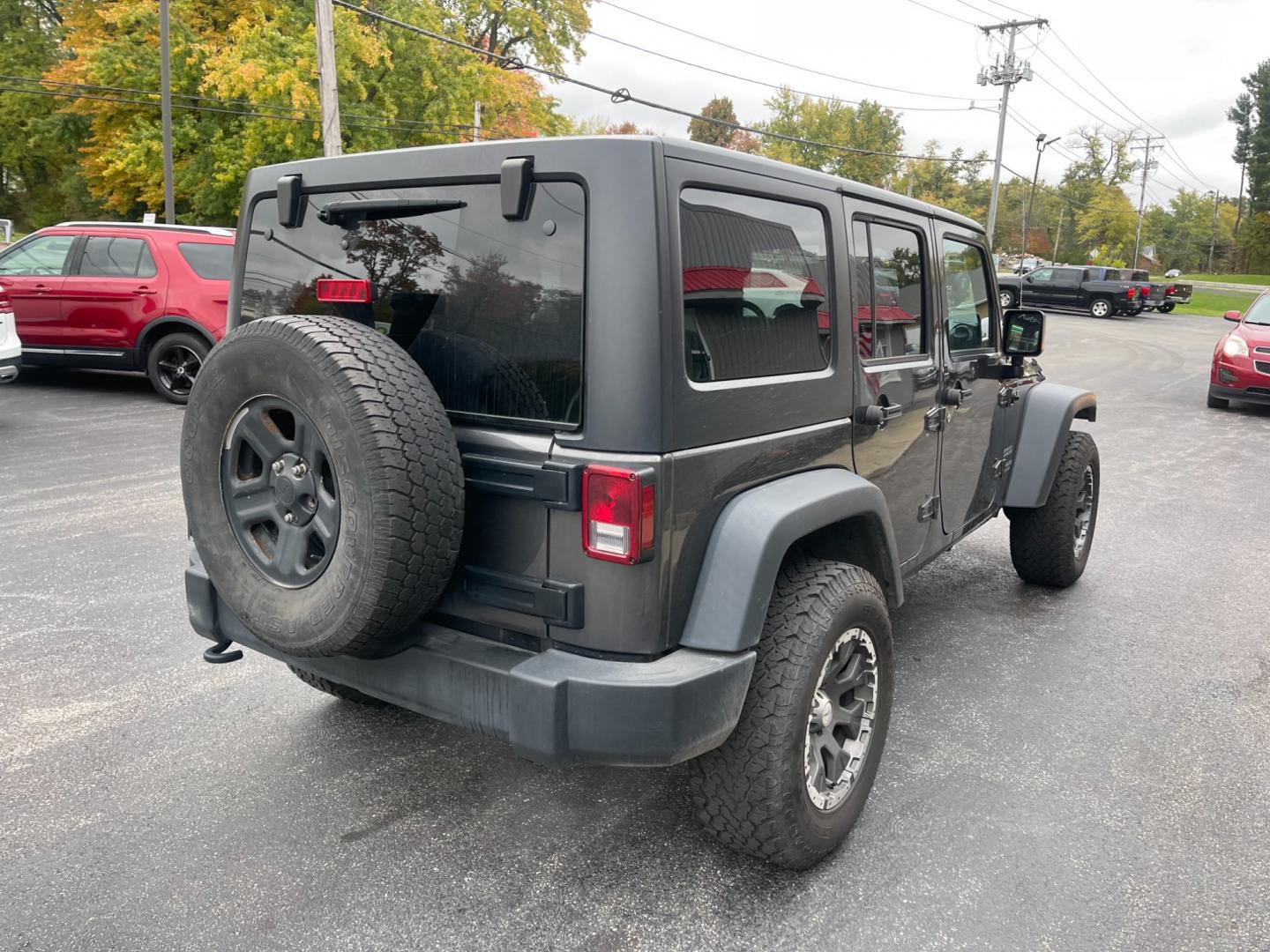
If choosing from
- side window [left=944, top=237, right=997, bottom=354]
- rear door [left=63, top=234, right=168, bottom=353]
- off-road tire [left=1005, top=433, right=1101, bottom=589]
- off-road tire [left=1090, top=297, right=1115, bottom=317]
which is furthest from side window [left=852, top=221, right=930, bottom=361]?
off-road tire [left=1090, top=297, right=1115, bottom=317]

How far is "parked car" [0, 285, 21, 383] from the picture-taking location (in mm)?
7988

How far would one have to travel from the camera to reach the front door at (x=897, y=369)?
3.02m

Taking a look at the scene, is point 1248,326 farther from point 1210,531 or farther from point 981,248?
point 981,248

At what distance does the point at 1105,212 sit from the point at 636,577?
8715cm

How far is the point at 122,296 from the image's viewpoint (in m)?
9.82

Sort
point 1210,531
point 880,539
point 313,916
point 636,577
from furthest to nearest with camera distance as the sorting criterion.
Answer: point 1210,531, point 880,539, point 313,916, point 636,577

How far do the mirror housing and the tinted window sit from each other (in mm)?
8346

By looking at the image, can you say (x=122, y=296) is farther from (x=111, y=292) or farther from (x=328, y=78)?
(x=328, y=78)

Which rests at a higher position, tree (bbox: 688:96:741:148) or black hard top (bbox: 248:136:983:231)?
tree (bbox: 688:96:741:148)

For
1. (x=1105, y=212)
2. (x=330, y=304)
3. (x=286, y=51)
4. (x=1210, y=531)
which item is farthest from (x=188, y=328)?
(x=1105, y=212)

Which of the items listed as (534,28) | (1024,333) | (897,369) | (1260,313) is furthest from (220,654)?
(534,28)

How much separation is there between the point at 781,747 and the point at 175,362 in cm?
968

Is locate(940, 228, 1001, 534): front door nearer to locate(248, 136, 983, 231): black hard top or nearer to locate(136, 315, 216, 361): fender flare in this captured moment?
locate(248, 136, 983, 231): black hard top

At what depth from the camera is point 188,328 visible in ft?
32.5
